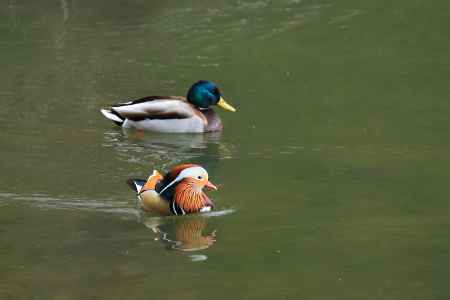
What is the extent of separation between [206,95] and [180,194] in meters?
4.79

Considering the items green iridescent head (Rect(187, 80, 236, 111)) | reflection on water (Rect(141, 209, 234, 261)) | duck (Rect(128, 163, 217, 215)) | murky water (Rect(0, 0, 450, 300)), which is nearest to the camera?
murky water (Rect(0, 0, 450, 300))

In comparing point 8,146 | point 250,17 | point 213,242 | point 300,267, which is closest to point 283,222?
point 213,242

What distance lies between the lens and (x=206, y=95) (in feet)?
49.8

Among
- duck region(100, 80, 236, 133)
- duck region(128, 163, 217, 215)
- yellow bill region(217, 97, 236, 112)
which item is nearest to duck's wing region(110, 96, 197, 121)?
duck region(100, 80, 236, 133)

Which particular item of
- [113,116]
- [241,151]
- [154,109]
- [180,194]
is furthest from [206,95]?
[180,194]

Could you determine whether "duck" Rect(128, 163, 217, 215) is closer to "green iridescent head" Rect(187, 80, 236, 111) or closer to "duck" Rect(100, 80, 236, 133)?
"duck" Rect(100, 80, 236, 133)

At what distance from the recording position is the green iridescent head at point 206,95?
596 inches

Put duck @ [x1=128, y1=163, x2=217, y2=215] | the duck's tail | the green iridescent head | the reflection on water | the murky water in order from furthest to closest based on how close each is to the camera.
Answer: the green iridescent head
the duck's tail
duck @ [x1=128, y1=163, x2=217, y2=215]
the reflection on water
the murky water

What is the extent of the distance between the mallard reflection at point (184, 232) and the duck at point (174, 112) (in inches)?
170

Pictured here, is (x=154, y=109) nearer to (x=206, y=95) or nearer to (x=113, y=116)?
(x=113, y=116)

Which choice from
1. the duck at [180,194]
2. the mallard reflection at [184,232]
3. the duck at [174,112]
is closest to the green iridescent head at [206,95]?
the duck at [174,112]

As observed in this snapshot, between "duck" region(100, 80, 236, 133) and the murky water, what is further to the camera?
"duck" region(100, 80, 236, 133)

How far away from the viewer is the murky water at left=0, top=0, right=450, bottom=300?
342 inches

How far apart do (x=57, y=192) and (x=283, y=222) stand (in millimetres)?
2412
